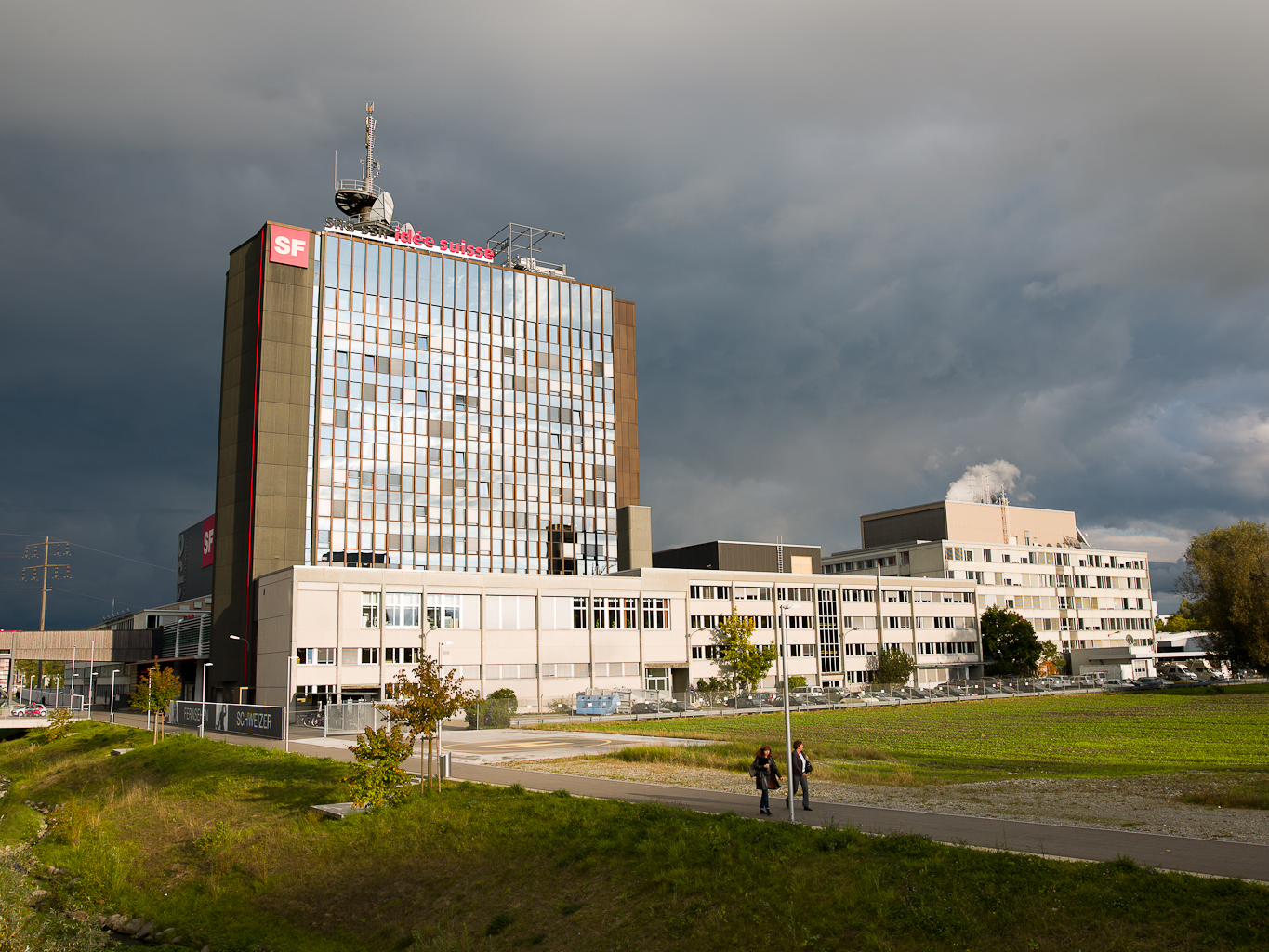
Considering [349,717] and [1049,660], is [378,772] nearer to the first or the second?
[349,717]

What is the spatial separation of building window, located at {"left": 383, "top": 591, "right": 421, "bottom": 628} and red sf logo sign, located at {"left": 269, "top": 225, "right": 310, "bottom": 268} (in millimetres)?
37471

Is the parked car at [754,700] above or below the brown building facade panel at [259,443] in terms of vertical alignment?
below

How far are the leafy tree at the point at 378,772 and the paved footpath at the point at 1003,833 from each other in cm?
455

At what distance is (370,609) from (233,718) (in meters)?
21.1

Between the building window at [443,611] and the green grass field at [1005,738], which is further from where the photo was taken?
the building window at [443,611]

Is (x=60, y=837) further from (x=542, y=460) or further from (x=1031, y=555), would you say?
(x=1031, y=555)

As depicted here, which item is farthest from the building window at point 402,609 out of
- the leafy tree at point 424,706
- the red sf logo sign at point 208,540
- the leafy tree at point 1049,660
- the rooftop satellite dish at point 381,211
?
the leafy tree at point 1049,660

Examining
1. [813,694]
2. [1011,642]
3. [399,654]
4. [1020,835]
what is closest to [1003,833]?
[1020,835]

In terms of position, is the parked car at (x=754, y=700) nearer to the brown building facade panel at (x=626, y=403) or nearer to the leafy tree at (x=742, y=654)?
the leafy tree at (x=742, y=654)

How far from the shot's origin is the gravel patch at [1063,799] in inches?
873

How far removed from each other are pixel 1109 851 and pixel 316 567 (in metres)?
71.1

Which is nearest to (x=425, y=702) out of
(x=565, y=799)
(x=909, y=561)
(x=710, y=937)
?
(x=565, y=799)

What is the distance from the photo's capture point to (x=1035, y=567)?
143125 mm

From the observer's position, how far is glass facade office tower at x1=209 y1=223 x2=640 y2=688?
94.1 metres
